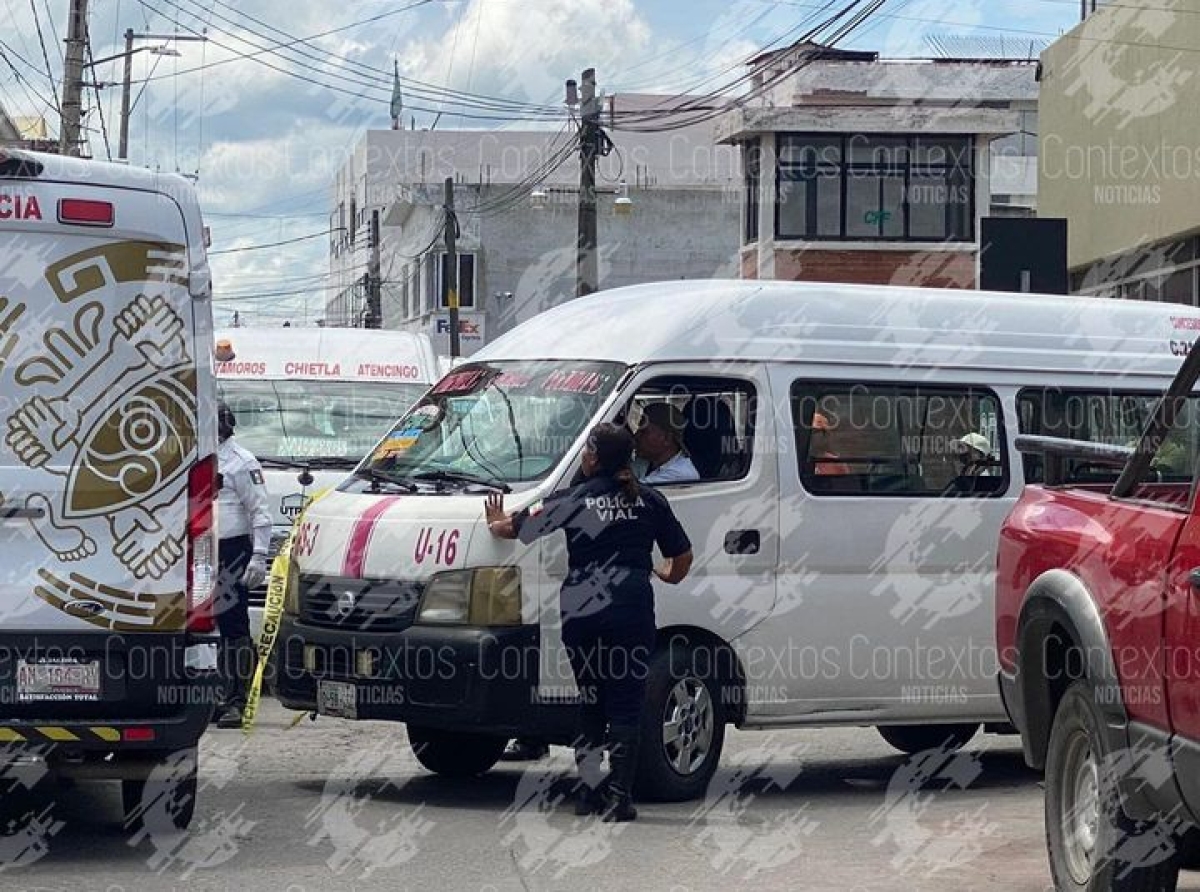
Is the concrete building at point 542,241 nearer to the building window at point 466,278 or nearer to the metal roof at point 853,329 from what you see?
the building window at point 466,278

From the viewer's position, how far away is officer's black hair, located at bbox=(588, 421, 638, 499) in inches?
369

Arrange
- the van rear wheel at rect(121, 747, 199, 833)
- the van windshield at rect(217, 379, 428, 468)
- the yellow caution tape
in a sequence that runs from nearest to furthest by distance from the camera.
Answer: the van rear wheel at rect(121, 747, 199, 833) < the yellow caution tape < the van windshield at rect(217, 379, 428, 468)

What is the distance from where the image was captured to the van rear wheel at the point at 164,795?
8.54 m

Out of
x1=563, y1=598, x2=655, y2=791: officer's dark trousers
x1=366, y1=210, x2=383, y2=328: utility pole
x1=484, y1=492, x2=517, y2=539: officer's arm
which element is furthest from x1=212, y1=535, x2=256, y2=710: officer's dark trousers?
x1=366, y1=210, x2=383, y2=328: utility pole

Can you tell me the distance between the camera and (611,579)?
30.9 ft

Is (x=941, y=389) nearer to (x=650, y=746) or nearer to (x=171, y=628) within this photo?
(x=650, y=746)

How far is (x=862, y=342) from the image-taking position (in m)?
10.8

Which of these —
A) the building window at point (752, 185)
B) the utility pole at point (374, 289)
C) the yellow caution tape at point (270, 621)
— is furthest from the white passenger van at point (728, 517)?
the utility pole at point (374, 289)

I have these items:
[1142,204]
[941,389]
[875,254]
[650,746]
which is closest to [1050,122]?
[1142,204]

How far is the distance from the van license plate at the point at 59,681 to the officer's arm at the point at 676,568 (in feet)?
8.94

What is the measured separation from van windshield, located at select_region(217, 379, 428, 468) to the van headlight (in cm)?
551

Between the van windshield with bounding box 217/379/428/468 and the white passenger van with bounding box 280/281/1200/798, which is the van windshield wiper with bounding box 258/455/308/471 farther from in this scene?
the white passenger van with bounding box 280/281/1200/798

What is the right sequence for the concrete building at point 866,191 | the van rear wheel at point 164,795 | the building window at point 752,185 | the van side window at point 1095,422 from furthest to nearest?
1. the building window at point 752,185
2. the concrete building at point 866,191
3. the van side window at point 1095,422
4. the van rear wheel at point 164,795

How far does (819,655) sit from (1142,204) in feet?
52.4
